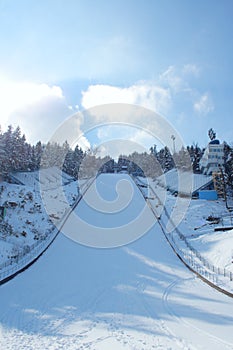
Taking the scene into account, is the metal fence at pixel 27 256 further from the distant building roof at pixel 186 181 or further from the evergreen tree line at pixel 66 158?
the distant building roof at pixel 186 181

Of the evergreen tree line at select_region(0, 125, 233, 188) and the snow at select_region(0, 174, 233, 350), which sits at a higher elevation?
the evergreen tree line at select_region(0, 125, 233, 188)

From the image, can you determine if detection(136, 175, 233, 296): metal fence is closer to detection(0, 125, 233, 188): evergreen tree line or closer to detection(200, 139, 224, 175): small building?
detection(0, 125, 233, 188): evergreen tree line

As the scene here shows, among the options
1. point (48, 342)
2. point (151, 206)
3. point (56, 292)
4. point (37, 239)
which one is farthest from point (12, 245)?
point (151, 206)

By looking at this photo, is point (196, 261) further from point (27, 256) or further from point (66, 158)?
point (66, 158)

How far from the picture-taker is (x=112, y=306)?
434 inches

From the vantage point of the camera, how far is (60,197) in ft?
125

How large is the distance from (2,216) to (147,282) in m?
14.4

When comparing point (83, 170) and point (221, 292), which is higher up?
point (83, 170)

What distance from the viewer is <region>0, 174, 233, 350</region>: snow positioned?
326 inches

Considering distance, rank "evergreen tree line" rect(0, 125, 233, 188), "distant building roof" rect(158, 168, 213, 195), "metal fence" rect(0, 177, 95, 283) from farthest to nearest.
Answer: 1. "distant building roof" rect(158, 168, 213, 195)
2. "evergreen tree line" rect(0, 125, 233, 188)
3. "metal fence" rect(0, 177, 95, 283)

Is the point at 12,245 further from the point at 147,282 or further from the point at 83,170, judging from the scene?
the point at 83,170

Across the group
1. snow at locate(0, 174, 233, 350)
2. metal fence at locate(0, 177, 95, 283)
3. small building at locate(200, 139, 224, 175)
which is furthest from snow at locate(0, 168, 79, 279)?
small building at locate(200, 139, 224, 175)

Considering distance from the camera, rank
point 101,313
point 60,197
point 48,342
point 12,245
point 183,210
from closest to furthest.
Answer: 1. point 48,342
2. point 101,313
3. point 12,245
4. point 183,210
5. point 60,197

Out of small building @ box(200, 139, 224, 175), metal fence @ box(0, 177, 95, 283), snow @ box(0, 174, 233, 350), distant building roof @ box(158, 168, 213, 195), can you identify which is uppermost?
small building @ box(200, 139, 224, 175)
